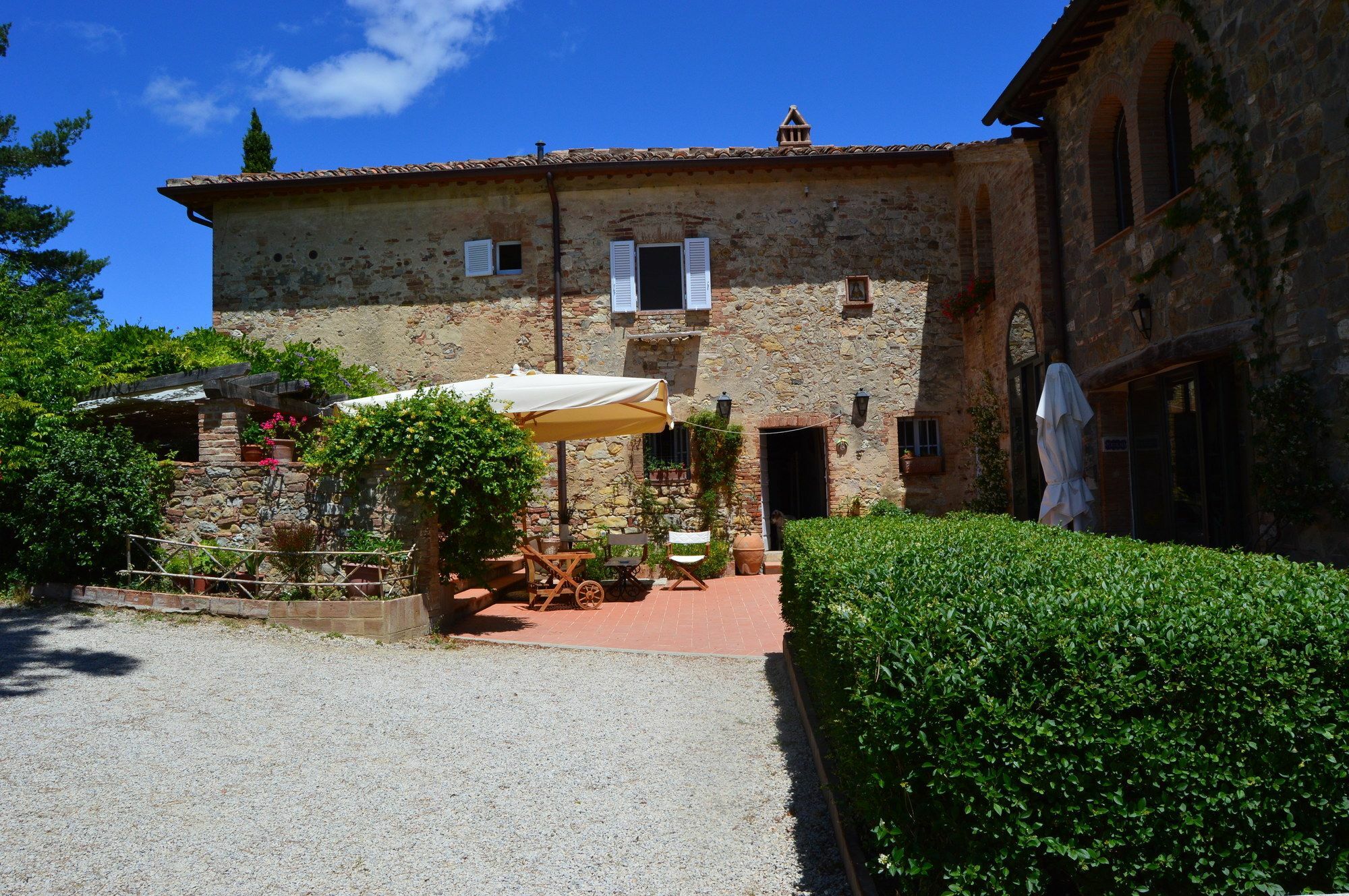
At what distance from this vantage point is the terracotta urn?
41.6 ft

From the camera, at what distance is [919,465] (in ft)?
42.9

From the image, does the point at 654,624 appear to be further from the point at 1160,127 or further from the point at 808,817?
the point at 1160,127

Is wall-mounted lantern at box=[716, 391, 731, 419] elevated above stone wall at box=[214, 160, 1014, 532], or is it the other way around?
stone wall at box=[214, 160, 1014, 532]

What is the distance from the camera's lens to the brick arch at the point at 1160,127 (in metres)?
7.46

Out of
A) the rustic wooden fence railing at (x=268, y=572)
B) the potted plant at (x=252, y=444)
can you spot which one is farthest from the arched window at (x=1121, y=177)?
the potted plant at (x=252, y=444)

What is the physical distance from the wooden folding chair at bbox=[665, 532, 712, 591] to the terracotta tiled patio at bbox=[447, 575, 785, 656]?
0.37 meters

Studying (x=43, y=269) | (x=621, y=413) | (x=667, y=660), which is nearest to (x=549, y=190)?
(x=621, y=413)

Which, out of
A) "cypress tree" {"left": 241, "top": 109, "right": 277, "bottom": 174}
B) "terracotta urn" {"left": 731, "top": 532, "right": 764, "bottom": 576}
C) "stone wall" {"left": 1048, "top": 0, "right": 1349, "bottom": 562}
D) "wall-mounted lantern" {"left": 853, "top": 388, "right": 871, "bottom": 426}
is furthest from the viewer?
"cypress tree" {"left": 241, "top": 109, "right": 277, "bottom": 174}

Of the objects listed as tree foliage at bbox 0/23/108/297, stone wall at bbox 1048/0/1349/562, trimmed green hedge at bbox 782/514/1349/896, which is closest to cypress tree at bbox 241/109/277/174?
tree foliage at bbox 0/23/108/297

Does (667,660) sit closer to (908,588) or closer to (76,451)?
(908,588)

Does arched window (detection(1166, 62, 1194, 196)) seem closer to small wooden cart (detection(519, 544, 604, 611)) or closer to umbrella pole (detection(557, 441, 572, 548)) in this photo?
small wooden cart (detection(519, 544, 604, 611))

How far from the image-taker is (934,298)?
531 inches

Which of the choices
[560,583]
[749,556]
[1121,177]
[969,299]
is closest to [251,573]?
[560,583]

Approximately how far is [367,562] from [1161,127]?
26.6 feet
